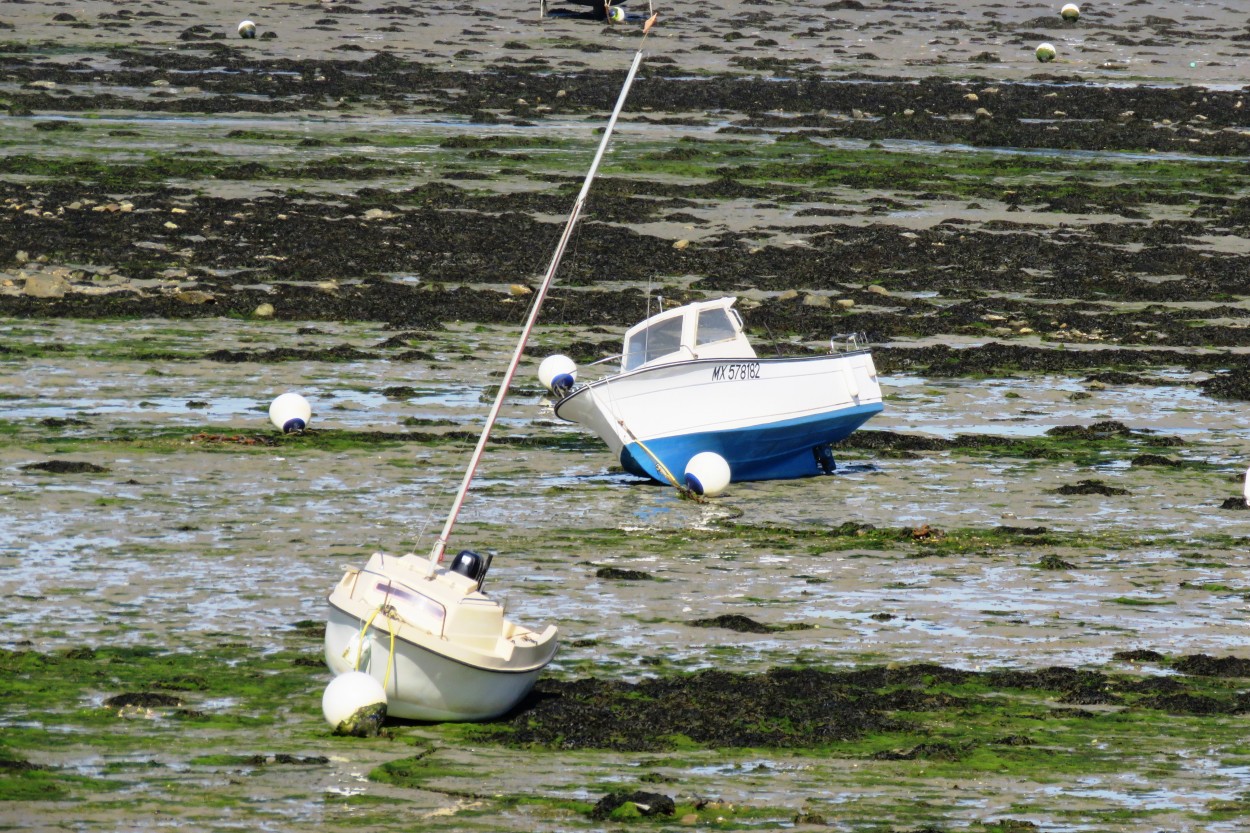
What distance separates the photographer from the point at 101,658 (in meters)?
12.4

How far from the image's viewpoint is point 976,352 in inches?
953

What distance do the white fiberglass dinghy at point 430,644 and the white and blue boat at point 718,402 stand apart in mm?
6925

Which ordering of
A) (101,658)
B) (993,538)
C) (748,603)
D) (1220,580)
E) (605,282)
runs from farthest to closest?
(605,282)
(993,538)
(1220,580)
(748,603)
(101,658)

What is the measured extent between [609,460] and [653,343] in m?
1.26

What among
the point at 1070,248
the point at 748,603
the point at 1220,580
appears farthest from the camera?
the point at 1070,248

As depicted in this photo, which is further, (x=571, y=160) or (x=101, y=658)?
(x=571, y=160)

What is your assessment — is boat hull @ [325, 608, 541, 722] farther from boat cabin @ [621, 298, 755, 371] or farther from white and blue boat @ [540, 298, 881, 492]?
boat cabin @ [621, 298, 755, 371]

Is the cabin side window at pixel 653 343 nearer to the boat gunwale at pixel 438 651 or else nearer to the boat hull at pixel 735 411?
the boat hull at pixel 735 411

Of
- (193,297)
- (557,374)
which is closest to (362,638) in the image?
(557,374)

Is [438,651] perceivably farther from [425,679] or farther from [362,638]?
[362,638]

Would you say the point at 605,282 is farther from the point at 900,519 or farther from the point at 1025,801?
the point at 1025,801

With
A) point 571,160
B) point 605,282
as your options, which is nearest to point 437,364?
point 605,282

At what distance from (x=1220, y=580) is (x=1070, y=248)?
1575 centimetres

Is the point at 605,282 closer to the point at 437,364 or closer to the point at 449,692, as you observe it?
the point at 437,364
